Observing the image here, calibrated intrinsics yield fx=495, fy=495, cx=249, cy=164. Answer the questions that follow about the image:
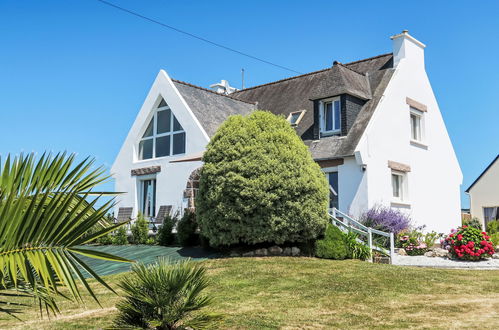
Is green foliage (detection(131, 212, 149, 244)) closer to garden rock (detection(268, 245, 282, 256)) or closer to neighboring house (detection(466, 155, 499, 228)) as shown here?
garden rock (detection(268, 245, 282, 256))

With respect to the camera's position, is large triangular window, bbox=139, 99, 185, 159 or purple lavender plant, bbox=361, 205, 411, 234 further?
large triangular window, bbox=139, 99, 185, 159

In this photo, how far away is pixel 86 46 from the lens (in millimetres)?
12320

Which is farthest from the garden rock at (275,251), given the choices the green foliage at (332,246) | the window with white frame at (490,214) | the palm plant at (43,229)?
the window with white frame at (490,214)

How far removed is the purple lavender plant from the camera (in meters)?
17.5

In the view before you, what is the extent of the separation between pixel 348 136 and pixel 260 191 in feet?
22.5

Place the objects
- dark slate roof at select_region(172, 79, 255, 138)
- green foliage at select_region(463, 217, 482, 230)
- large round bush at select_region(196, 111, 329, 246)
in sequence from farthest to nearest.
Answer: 1. green foliage at select_region(463, 217, 482, 230)
2. dark slate roof at select_region(172, 79, 255, 138)
3. large round bush at select_region(196, 111, 329, 246)

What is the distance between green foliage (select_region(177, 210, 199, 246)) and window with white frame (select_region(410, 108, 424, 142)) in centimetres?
1129

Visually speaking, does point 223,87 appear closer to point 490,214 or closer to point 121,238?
point 121,238

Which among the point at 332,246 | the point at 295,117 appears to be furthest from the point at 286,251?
the point at 295,117

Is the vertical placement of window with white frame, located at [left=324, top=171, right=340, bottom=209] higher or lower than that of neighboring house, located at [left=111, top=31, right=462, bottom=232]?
lower

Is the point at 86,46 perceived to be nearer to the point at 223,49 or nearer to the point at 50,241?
the point at 50,241

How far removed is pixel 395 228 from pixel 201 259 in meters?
7.57

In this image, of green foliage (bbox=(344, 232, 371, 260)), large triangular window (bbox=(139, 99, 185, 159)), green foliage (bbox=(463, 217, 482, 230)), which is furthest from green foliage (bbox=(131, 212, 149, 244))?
green foliage (bbox=(463, 217, 482, 230))

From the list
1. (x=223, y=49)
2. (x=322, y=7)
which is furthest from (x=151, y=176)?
(x=322, y=7)
